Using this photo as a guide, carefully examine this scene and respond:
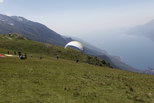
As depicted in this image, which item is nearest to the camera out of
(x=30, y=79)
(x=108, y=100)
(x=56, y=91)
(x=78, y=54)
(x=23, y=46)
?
(x=108, y=100)

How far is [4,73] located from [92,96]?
13.2 meters

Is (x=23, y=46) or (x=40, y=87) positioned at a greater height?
(x=23, y=46)

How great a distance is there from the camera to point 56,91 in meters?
21.9

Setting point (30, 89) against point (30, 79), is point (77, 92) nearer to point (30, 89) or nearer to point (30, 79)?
point (30, 89)

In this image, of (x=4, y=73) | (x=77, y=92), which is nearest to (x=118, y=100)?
(x=77, y=92)

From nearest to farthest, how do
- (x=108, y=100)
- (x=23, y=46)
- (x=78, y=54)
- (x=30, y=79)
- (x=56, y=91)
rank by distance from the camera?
(x=108, y=100) < (x=56, y=91) < (x=30, y=79) < (x=23, y=46) < (x=78, y=54)

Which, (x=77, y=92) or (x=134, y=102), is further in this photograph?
(x=77, y=92)

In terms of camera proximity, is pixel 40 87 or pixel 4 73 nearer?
pixel 40 87

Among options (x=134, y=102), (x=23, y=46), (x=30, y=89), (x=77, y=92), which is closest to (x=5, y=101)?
(x=30, y=89)

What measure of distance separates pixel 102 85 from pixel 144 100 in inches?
272

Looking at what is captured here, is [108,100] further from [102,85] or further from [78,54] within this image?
[78,54]

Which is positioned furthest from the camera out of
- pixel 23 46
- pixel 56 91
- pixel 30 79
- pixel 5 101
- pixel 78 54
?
pixel 78 54

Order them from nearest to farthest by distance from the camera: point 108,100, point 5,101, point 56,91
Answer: point 5,101, point 108,100, point 56,91

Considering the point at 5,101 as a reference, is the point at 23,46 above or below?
above
